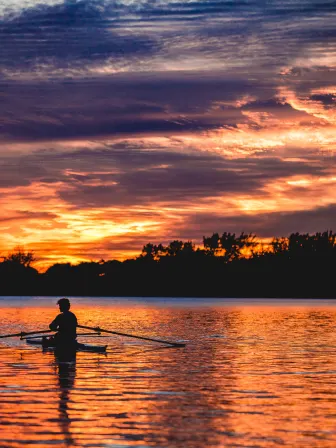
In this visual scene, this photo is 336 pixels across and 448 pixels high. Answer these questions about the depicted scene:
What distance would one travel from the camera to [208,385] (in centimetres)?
2462

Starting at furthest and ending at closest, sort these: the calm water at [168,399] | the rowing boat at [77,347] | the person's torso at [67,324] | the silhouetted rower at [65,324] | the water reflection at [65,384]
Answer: the rowing boat at [77,347]
the person's torso at [67,324]
the silhouetted rower at [65,324]
the water reflection at [65,384]
the calm water at [168,399]

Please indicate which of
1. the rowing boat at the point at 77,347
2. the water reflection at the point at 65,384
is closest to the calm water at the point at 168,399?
the water reflection at the point at 65,384

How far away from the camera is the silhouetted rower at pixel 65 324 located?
32750mm

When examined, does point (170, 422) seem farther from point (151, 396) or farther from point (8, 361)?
point (8, 361)

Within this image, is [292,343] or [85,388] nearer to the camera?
[85,388]

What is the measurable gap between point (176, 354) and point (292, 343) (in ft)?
32.2

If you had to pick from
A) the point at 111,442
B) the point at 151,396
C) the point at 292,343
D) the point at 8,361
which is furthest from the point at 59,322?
the point at 111,442

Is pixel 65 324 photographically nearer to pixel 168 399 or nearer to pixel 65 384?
pixel 65 384

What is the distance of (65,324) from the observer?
33469 mm

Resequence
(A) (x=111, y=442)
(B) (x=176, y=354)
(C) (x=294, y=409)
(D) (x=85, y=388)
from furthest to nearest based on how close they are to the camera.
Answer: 1. (B) (x=176, y=354)
2. (D) (x=85, y=388)
3. (C) (x=294, y=409)
4. (A) (x=111, y=442)

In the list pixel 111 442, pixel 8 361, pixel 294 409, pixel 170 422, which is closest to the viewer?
pixel 111 442

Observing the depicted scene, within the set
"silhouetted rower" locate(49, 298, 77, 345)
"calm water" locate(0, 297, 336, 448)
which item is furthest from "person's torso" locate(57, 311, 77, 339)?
"calm water" locate(0, 297, 336, 448)

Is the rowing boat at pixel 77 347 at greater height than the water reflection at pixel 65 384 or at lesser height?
greater

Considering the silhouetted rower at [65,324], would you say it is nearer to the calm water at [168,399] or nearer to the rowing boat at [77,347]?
the rowing boat at [77,347]
